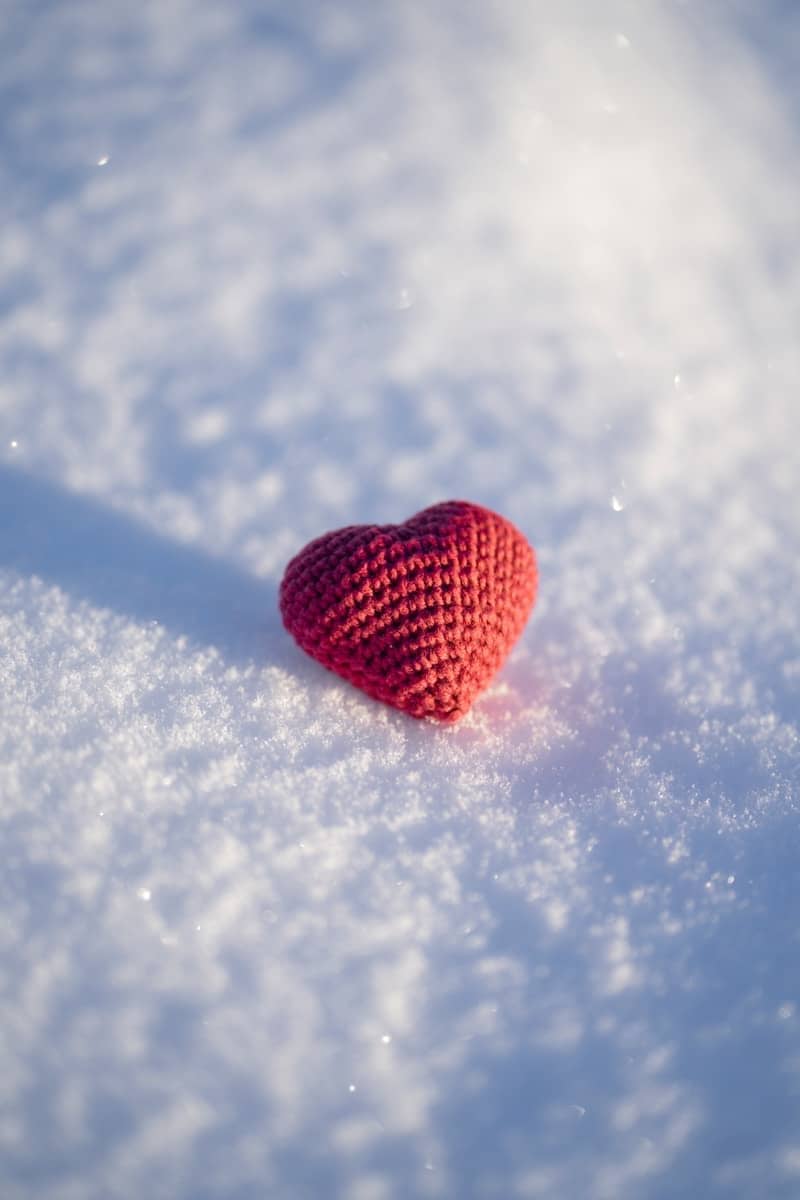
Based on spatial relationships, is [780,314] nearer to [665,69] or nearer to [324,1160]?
[665,69]

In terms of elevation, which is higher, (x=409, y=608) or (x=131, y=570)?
(x=409, y=608)

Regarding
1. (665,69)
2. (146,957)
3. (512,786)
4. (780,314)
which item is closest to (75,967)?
(146,957)

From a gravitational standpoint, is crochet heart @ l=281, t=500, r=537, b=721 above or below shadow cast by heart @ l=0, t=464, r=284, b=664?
above

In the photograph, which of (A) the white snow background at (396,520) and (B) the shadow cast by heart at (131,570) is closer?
(A) the white snow background at (396,520)

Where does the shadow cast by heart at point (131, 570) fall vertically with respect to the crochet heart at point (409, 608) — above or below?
below

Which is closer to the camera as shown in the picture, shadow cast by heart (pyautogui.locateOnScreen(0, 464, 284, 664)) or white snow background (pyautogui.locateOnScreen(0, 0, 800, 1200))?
white snow background (pyautogui.locateOnScreen(0, 0, 800, 1200))
